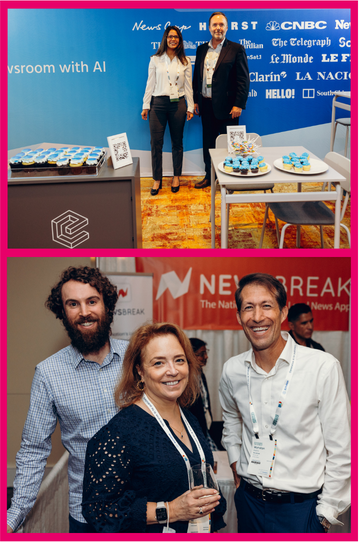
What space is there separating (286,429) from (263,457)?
143 mm

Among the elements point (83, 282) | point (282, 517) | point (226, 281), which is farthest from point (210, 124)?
point (282, 517)

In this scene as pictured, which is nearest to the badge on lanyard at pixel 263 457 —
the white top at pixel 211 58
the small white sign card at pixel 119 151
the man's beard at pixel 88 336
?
the man's beard at pixel 88 336

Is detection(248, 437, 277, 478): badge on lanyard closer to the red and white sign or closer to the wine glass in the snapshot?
the wine glass

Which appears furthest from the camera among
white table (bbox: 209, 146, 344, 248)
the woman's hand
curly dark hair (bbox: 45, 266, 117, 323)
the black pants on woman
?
the black pants on woman

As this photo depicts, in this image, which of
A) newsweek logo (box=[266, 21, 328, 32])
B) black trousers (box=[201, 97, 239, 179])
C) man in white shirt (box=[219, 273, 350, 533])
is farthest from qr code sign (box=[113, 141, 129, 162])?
newsweek logo (box=[266, 21, 328, 32])

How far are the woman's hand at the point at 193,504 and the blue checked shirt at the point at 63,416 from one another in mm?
485

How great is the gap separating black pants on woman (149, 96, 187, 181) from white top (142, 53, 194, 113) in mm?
69

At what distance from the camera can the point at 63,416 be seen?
178cm

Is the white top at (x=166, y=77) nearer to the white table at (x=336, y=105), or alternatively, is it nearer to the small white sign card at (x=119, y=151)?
the white table at (x=336, y=105)

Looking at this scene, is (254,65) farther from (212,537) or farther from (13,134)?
(212,537)

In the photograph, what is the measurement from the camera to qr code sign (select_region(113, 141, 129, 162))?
3.14 metres

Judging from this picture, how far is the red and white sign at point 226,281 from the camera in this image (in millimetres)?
4301

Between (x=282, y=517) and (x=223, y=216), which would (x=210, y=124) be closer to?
(x=223, y=216)

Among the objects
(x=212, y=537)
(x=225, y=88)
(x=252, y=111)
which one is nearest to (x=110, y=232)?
(x=212, y=537)
